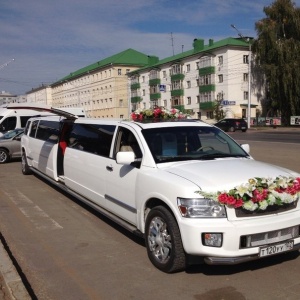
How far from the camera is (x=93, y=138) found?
6660mm

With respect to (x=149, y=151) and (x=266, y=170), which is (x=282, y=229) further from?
(x=149, y=151)

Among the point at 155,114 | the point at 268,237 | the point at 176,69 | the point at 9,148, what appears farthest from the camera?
the point at 176,69

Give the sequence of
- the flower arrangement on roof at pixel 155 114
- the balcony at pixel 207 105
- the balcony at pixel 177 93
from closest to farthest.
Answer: the flower arrangement on roof at pixel 155 114 → the balcony at pixel 207 105 → the balcony at pixel 177 93

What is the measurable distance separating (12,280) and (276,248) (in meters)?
2.73

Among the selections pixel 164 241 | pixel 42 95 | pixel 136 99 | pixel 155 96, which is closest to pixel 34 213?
pixel 164 241

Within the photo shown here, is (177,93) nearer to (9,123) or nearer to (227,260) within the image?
(9,123)

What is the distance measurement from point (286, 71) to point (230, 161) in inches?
2031

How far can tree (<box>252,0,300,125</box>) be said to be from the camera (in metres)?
52.8

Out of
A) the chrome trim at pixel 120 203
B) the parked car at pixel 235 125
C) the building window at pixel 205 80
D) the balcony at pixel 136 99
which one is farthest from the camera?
the balcony at pixel 136 99

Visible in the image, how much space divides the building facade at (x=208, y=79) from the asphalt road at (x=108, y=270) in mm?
49170

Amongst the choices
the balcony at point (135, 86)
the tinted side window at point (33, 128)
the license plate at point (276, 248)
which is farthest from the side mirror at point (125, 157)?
the balcony at point (135, 86)

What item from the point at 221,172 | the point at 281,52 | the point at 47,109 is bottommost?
the point at 221,172

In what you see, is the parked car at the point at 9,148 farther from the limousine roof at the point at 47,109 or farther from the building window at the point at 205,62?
the building window at the point at 205,62

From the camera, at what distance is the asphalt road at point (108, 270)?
4016mm
